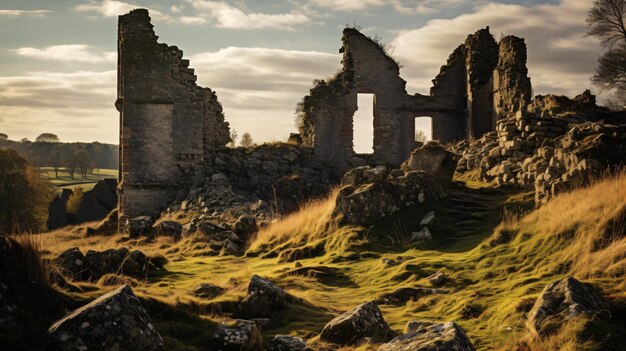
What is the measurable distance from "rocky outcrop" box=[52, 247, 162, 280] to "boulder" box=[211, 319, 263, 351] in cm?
472

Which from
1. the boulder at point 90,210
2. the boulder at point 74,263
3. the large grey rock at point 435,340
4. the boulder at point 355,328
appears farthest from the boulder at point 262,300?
the boulder at point 90,210

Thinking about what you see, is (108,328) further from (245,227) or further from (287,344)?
(245,227)

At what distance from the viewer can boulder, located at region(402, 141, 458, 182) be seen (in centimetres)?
1855

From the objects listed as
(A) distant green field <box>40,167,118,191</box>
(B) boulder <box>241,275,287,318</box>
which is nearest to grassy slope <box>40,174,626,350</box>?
(B) boulder <box>241,275,287,318</box>

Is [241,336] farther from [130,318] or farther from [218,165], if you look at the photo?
[218,165]

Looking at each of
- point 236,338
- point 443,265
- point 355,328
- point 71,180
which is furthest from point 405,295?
point 71,180

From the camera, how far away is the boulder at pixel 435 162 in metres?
18.5

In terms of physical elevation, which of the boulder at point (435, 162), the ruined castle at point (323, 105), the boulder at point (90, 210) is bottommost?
the boulder at point (90, 210)

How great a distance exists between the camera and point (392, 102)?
30.7m

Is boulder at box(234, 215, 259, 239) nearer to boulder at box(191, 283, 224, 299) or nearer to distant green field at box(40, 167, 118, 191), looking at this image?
boulder at box(191, 283, 224, 299)

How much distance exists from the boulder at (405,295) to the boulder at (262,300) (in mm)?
1898

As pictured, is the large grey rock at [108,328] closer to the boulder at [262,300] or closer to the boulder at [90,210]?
the boulder at [262,300]

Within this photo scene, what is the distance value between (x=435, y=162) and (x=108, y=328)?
13.6 meters

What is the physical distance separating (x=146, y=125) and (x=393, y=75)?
11507mm
